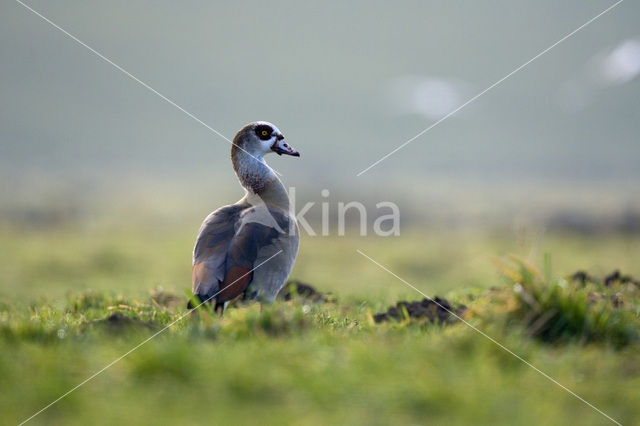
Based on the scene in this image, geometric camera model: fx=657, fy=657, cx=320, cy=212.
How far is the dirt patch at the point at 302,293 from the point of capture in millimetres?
8941

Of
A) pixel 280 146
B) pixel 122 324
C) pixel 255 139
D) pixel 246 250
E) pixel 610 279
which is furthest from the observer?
pixel 280 146

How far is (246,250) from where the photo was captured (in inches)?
297

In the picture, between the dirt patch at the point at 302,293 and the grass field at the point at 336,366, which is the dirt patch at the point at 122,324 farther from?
the dirt patch at the point at 302,293

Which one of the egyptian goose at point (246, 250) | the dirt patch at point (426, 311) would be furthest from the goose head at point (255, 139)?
the dirt patch at point (426, 311)

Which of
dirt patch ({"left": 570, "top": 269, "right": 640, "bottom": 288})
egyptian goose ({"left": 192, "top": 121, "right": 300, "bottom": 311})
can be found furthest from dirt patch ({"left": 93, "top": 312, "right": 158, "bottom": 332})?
dirt patch ({"left": 570, "top": 269, "right": 640, "bottom": 288})

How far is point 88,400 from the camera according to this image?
406 centimetres

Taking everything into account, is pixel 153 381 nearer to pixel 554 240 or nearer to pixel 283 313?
pixel 283 313

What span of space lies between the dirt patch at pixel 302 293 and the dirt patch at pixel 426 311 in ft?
6.57

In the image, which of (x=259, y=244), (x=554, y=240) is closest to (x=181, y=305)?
(x=259, y=244)

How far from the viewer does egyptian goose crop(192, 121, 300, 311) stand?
7230 millimetres

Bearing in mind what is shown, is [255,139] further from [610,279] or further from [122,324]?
[610,279]

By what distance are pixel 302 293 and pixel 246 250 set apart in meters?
1.95

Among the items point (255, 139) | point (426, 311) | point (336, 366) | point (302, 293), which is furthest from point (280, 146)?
point (336, 366)

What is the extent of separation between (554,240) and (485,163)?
136m
